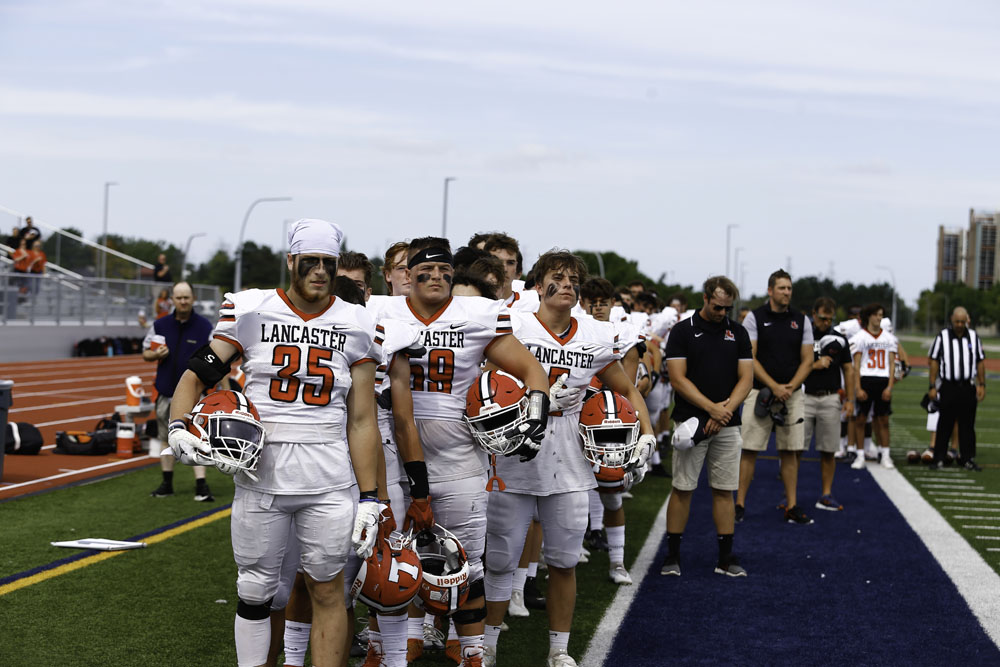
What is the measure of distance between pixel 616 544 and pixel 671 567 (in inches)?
18.4

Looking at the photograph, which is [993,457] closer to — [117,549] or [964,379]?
[964,379]

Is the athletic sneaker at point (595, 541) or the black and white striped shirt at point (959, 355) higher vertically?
the black and white striped shirt at point (959, 355)

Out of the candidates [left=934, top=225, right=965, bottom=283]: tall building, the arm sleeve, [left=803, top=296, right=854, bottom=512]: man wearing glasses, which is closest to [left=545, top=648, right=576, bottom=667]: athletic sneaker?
the arm sleeve

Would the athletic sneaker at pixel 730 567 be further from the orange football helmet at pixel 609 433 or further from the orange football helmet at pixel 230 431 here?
the orange football helmet at pixel 230 431

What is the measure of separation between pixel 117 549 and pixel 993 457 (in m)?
11.7

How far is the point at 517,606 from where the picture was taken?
20.4 ft

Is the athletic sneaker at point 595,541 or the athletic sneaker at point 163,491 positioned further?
the athletic sneaker at point 163,491

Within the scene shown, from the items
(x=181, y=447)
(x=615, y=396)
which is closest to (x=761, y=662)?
(x=615, y=396)

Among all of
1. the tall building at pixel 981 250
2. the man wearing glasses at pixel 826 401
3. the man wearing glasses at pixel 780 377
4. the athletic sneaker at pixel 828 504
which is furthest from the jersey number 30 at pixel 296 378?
the tall building at pixel 981 250

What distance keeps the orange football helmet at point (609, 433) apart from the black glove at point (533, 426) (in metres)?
0.59

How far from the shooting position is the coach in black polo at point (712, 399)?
7.23 metres

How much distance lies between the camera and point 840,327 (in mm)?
12766

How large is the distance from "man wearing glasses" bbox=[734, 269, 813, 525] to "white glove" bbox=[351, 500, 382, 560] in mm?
5522

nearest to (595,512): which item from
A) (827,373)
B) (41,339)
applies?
(827,373)
